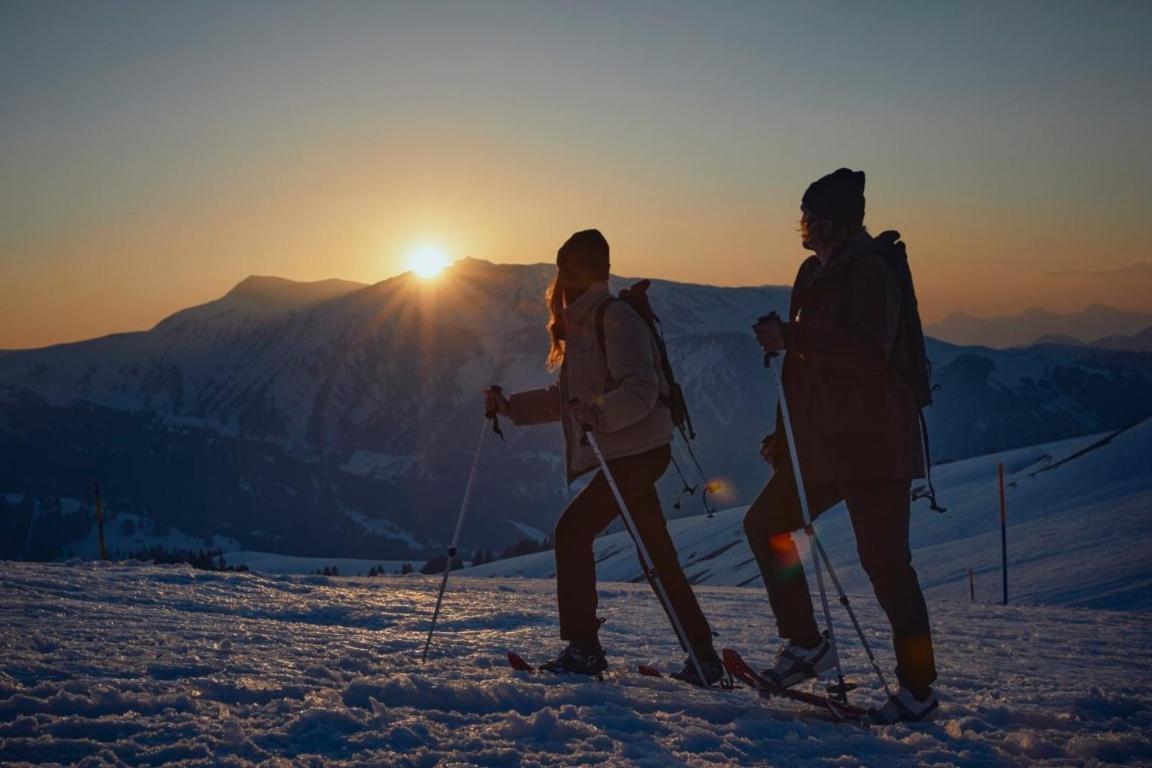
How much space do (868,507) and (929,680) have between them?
1.02 meters

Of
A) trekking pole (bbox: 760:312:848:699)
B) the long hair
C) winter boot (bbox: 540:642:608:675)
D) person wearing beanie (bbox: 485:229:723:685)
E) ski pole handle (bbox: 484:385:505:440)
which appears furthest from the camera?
ski pole handle (bbox: 484:385:505:440)

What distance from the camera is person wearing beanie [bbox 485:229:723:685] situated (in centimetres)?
674

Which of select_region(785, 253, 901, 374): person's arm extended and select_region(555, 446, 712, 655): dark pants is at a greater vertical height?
select_region(785, 253, 901, 374): person's arm extended

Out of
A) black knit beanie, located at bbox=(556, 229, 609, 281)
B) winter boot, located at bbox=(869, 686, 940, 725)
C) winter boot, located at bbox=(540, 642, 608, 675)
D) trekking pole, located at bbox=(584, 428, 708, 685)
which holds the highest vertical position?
black knit beanie, located at bbox=(556, 229, 609, 281)

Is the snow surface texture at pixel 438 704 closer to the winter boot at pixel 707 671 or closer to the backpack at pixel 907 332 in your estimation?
the winter boot at pixel 707 671

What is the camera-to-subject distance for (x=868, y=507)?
602 centimetres

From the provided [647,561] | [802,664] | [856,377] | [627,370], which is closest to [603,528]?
[647,561]

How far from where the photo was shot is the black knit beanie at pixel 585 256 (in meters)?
7.05

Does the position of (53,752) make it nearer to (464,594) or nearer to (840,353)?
(840,353)

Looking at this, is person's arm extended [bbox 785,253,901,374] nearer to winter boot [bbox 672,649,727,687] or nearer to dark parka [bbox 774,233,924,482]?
dark parka [bbox 774,233,924,482]

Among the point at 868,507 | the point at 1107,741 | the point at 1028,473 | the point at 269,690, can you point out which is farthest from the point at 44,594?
the point at 1028,473

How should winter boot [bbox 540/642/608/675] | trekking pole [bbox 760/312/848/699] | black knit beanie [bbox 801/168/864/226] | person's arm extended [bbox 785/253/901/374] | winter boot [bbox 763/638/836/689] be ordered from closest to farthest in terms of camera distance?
person's arm extended [bbox 785/253/901/374] < trekking pole [bbox 760/312/848/699] < black knit beanie [bbox 801/168/864/226] < winter boot [bbox 763/638/836/689] < winter boot [bbox 540/642/608/675]

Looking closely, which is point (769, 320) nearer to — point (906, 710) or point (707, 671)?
point (906, 710)

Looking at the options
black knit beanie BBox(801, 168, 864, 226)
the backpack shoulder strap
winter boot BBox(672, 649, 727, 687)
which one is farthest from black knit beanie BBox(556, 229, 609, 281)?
winter boot BBox(672, 649, 727, 687)
